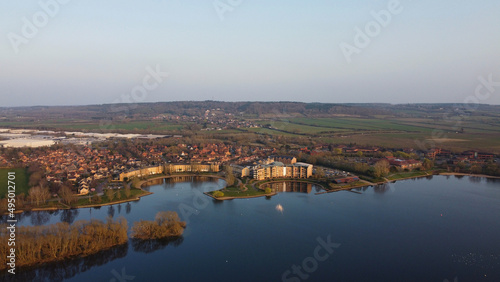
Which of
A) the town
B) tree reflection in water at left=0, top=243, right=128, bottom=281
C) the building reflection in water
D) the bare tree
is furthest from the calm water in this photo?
the town

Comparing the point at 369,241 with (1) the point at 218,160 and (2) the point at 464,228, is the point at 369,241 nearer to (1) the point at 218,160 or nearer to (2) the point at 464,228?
(2) the point at 464,228

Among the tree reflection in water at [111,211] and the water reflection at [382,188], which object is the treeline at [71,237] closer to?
the tree reflection in water at [111,211]

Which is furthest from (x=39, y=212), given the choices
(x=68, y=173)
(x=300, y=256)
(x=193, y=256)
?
(x=300, y=256)

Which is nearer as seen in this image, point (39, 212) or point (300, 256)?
point (300, 256)

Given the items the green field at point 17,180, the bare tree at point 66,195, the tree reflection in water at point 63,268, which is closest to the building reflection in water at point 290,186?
the bare tree at point 66,195

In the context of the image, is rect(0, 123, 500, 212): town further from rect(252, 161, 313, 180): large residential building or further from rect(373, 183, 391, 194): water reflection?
rect(373, 183, 391, 194): water reflection

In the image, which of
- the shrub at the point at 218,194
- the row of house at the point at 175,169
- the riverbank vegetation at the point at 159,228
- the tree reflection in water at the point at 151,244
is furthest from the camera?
the row of house at the point at 175,169
